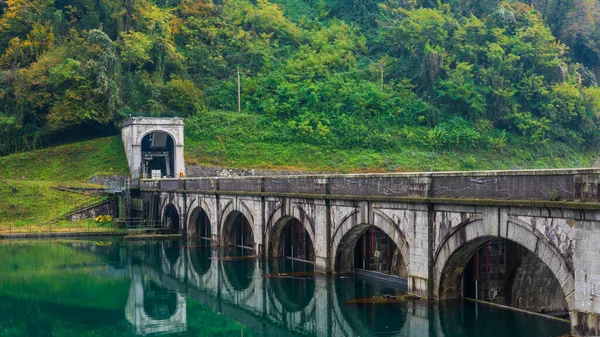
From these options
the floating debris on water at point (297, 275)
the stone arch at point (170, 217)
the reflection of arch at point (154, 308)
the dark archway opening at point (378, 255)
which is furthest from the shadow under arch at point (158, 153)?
the dark archway opening at point (378, 255)

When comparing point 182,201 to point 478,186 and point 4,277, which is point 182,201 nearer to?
point 4,277

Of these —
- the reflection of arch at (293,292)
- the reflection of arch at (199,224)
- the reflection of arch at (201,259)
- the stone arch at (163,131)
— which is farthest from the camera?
the stone arch at (163,131)

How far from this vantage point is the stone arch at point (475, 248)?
17203mm

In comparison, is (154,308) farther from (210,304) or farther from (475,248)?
(475,248)

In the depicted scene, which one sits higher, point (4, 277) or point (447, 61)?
point (447, 61)

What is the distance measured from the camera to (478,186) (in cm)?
2038

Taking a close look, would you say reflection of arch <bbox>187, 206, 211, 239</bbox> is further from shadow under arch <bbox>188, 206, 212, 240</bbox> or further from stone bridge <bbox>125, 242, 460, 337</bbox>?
stone bridge <bbox>125, 242, 460, 337</bbox>

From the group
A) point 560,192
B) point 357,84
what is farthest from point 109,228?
point 560,192

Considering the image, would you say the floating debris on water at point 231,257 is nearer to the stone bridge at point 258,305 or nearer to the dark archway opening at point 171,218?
the stone bridge at point 258,305

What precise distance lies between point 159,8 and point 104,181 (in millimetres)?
29683

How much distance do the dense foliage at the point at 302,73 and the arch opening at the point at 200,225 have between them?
69.5 feet

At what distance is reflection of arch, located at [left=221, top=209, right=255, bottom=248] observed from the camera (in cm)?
4091

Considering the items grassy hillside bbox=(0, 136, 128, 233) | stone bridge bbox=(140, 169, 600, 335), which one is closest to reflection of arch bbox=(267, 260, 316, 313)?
stone bridge bbox=(140, 169, 600, 335)

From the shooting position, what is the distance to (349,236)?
28016 mm
